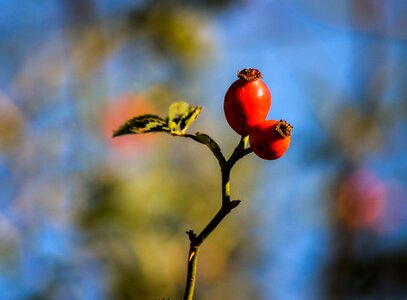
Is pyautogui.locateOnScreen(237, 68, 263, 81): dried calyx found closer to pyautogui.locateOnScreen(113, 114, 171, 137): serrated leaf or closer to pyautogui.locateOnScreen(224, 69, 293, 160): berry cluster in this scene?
pyautogui.locateOnScreen(224, 69, 293, 160): berry cluster

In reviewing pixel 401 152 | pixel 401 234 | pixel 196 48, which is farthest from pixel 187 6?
pixel 401 234

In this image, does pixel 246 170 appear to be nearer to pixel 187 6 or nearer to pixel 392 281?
pixel 187 6

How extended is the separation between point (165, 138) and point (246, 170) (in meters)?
0.89

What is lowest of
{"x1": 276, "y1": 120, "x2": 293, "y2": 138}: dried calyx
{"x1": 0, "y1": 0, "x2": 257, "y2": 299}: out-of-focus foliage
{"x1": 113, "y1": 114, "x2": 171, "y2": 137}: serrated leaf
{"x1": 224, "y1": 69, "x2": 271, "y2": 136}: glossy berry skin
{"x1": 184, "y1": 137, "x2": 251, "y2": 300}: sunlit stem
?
{"x1": 184, "y1": 137, "x2": 251, "y2": 300}: sunlit stem

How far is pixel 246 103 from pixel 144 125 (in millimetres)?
231

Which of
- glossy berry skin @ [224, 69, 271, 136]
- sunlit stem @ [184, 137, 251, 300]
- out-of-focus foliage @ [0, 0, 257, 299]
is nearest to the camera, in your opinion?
sunlit stem @ [184, 137, 251, 300]

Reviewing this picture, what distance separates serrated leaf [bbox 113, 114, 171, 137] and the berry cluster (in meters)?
0.16

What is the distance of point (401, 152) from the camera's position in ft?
17.4

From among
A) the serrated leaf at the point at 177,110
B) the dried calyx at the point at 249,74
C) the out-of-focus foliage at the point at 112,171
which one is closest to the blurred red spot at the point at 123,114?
the out-of-focus foliage at the point at 112,171

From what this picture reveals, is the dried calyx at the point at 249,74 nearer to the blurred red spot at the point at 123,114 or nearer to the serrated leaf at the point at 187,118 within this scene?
the serrated leaf at the point at 187,118

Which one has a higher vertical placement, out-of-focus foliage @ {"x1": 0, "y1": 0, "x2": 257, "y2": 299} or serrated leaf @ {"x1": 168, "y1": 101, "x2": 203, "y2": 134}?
out-of-focus foliage @ {"x1": 0, "y1": 0, "x2": 257, "y2": 299}

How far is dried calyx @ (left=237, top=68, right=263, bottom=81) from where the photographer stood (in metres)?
1.41

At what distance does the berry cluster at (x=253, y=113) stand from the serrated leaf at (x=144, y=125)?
158 millimetres

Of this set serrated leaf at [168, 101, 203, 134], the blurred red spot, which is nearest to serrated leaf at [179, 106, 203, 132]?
serrated leaf at [168, 101, 203, 134]
